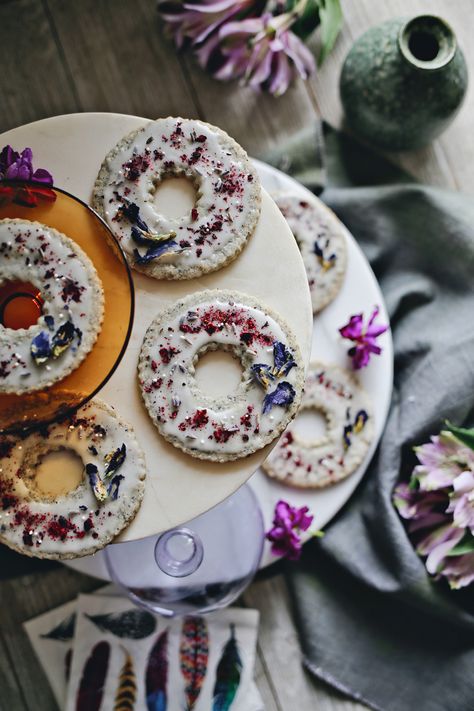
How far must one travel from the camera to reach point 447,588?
1213mm

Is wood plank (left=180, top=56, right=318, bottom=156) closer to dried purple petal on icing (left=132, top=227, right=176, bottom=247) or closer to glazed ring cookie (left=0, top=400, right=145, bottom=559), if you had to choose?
dried purple petal on icing (left=132, top=227, right=176, bottom=247)

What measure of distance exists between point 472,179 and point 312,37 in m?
0.38

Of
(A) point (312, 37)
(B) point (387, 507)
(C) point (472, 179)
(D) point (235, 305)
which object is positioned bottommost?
(B) point (387, 507)

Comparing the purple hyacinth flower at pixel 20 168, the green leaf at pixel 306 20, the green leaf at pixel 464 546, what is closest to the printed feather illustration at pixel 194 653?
the green leaf at pixel 464 546

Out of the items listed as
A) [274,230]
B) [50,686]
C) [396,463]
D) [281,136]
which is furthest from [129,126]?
[50,686]

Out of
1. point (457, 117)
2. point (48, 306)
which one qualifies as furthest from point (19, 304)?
point (457, 117)

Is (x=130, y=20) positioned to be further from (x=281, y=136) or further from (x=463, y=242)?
(x=463, y=242)

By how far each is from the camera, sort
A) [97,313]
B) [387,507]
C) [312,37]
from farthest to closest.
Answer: [312,37], [387,507], [97,313]

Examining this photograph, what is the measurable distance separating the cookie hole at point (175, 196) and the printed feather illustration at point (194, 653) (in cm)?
68

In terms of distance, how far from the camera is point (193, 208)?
886 mm

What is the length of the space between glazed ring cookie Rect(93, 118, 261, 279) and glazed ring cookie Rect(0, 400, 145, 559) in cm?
A: 18

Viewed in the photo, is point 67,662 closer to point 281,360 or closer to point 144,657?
point 144,657

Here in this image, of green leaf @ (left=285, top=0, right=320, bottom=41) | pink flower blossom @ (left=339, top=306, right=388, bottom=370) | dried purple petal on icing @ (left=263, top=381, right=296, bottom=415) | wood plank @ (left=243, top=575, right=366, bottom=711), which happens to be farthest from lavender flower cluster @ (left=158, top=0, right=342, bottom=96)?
wood plank @ (left=243, top=575, right=366, bottom=711)

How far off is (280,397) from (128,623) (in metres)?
0.59
